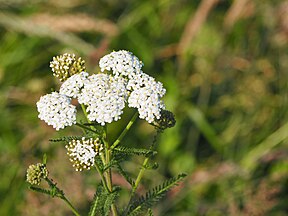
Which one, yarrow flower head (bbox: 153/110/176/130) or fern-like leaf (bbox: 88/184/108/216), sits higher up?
yarrow flower head (bbox: 153/110/176/130)

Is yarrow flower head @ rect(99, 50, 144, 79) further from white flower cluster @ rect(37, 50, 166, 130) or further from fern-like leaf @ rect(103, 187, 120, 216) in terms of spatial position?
fern-like leaf @ rect(103, 187, 120, 216)

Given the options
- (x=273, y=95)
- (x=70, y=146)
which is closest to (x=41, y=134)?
(x=273, y=95)

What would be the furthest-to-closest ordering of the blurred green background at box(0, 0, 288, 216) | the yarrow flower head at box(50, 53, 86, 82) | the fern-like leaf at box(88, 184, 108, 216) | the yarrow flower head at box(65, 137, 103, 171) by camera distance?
1. the blurred green background at box(0, 0, 288, 216)
2. the yarrow flower head at box(50, 53, 86, 82)
3. the fern-like leaf at box(88, 184, 108, 216)
4. the yarrow flower head at box(65, 137, 103, 171)

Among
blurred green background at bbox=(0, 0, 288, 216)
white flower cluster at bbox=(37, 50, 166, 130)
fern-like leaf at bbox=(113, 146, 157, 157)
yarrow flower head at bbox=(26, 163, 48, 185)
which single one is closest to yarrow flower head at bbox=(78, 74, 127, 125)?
white flower cluster at bbox=(37, 50, 166, 130)

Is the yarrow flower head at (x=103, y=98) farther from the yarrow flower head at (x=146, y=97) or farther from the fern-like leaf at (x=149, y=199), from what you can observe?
the fern-like leaf at (x=149, y=199)

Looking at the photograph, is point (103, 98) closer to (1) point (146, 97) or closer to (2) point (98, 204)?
(1) point (146, 97)

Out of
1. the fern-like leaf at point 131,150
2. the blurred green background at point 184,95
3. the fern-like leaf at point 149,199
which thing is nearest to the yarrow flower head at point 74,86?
the fern-like leaf at point 131,150

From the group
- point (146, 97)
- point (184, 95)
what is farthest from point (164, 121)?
point (184, 95)

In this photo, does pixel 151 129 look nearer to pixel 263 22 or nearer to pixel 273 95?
pixel 273 95
